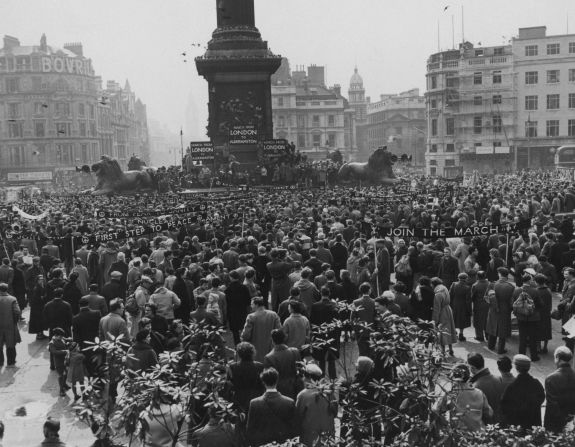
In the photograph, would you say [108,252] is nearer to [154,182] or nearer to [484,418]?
[484,418]

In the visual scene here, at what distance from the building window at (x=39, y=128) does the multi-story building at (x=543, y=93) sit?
70218mm

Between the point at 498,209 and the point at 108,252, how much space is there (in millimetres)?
12927

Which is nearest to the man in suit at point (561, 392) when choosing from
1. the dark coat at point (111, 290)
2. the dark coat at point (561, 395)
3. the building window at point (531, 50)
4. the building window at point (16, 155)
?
the dark coat at point (561, 395)

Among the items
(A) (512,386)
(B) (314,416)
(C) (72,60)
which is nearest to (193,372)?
(B) (314,416)

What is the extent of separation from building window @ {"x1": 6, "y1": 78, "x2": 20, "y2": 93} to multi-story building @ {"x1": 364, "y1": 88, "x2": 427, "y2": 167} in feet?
225

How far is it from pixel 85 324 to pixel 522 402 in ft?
22.7

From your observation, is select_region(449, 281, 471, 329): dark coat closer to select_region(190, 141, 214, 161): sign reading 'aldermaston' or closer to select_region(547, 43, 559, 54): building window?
select_region(190, 141, 214, 161): sign reading 'aldermaston'

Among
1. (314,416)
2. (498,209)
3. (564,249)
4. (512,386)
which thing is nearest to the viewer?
(314,416)

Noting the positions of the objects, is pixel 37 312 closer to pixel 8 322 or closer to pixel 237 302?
pixel 8 322

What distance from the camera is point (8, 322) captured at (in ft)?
42.4

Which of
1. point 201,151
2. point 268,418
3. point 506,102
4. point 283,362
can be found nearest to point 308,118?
point 506,102

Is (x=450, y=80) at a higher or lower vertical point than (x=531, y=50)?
lower

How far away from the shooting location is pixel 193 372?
633 cm

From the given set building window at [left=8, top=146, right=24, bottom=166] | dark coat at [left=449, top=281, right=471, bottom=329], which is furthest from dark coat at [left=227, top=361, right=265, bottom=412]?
building window at [left=8, top=146, right=24, bottom=166]
